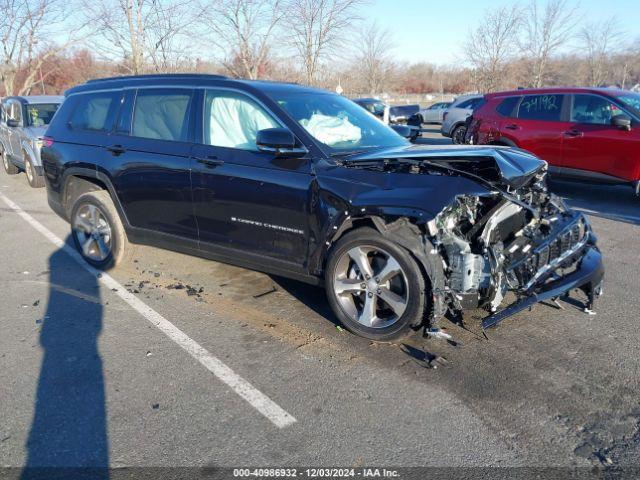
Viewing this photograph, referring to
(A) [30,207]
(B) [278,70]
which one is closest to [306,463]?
(A) [30,207]

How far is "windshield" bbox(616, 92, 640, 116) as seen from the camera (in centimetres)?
788

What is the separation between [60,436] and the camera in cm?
276

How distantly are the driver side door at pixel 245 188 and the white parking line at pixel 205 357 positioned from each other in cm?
79

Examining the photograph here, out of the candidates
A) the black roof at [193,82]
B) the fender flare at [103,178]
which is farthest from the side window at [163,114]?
the fender flare at [103,178]

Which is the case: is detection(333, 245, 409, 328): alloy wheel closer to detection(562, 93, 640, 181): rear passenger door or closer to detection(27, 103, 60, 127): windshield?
detection(562, 93, 640, 181): rear passenger door

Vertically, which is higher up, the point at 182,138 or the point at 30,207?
the point at 182,138

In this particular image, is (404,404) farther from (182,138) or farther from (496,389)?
(182,138)

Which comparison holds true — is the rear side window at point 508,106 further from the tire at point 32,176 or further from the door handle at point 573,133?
the tire at point 32,176

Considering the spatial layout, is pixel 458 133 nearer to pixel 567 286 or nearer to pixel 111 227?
pixel 111 227

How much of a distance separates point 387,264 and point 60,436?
7.43ft

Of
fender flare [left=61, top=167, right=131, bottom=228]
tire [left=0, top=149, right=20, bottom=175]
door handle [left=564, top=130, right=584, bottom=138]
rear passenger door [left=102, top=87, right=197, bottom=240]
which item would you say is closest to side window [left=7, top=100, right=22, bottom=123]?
tire [left=0, top=149, right=20, bottom=175]

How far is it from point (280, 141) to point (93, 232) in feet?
9.26

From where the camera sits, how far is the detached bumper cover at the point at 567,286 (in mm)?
3506

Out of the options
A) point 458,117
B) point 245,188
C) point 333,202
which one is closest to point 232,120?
point 245,188
